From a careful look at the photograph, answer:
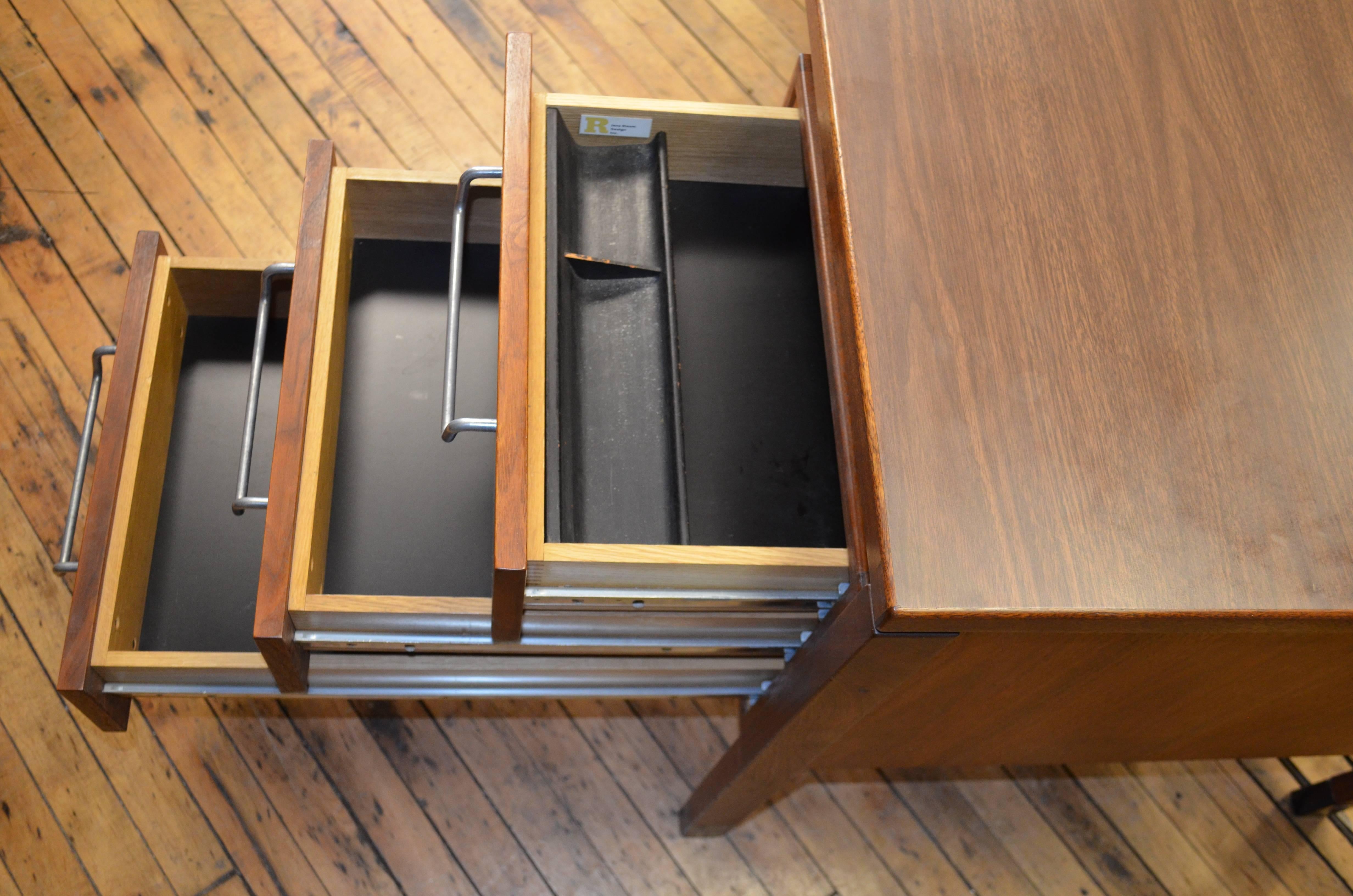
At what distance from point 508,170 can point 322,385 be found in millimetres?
298

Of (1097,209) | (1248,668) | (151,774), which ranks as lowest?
(151,774)

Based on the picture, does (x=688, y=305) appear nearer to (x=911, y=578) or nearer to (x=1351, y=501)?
(x=911, y=578)

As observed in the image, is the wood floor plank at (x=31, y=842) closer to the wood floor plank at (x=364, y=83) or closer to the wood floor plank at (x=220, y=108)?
the wood floor plank at (x=220, y=108)

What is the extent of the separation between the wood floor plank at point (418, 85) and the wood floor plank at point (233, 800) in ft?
3.44

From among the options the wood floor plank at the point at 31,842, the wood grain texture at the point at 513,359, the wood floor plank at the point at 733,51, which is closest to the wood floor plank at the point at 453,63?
the wood floor plank at the point at 733,51

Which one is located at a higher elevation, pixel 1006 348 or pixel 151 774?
pixel 1006 348

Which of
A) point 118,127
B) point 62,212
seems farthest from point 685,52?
point 62,212

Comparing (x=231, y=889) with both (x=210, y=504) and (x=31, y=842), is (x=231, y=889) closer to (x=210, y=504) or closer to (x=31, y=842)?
(x=31, y=842)

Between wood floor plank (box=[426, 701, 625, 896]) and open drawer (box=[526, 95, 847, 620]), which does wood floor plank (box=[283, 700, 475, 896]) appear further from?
open drawer (box=[526, 95, 847, 620])

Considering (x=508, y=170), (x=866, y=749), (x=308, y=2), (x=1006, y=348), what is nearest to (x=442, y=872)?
(x=866, y=749)

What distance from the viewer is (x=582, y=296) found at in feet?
3.46

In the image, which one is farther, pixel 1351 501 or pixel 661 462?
pixel 661 462

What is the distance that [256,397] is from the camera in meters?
1.08

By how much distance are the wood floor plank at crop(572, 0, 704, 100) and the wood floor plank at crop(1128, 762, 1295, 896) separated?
4.77ft
